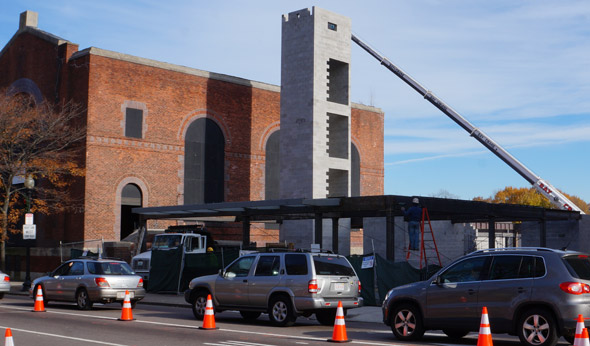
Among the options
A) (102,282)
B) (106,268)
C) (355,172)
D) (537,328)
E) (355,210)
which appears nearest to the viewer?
(537,328)

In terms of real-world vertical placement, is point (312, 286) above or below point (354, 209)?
below

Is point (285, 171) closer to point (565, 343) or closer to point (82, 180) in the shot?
point (82, 180)

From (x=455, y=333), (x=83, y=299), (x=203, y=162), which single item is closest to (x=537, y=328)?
(x=455, y=333)

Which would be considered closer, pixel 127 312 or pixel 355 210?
pixel 127 312

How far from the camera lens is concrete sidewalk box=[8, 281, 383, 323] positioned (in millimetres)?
19453

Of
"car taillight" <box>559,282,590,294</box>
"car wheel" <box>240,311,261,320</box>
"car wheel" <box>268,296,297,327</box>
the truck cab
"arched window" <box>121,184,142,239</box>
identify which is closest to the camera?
"car taillight" <box>559,282,590,294</box>

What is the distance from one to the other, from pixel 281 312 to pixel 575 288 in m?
7.26

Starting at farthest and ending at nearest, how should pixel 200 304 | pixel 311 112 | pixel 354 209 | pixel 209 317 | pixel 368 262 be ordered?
pixel 311 112 → pixel 354 209 → pixel 368 262 → pixel 200 304 → pixel 209 317

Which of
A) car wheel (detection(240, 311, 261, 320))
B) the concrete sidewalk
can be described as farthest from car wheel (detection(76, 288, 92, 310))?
car wheel (detection(240, 311, 261, 320))

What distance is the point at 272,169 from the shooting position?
4897cm

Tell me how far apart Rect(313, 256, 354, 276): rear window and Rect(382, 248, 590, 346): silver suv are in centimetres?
262

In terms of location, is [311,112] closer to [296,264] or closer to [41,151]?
[41,151]

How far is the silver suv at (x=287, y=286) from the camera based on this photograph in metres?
16.6

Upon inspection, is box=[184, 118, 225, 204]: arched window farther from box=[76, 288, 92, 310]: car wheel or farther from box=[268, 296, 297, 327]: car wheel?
box=[268, 296, 297, 327]: car wheel
